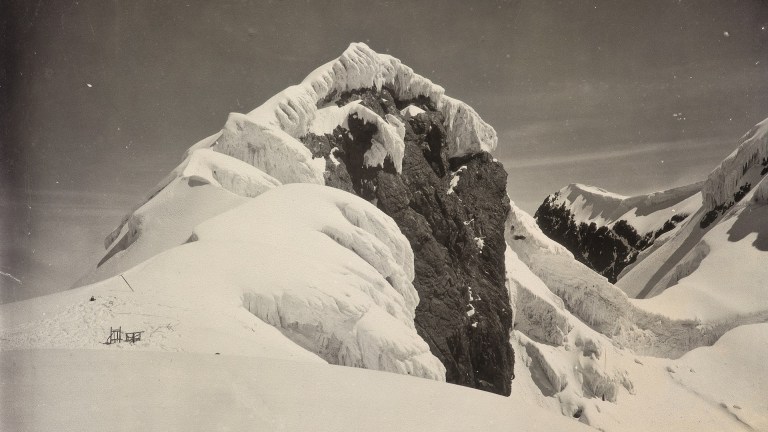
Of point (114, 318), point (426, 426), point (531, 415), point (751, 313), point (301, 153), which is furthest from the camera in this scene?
point (751, 313)

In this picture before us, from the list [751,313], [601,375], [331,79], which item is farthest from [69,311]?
[751,313]

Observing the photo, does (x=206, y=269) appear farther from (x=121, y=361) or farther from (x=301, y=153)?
(x=301, y=153)

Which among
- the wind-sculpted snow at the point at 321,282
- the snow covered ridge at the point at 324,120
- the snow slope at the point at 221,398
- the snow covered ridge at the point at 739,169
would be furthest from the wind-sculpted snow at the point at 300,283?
the snow covered ridge at the point at 739,169

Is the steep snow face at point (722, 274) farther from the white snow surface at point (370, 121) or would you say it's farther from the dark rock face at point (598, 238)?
the white snow surface at point (370, 121)

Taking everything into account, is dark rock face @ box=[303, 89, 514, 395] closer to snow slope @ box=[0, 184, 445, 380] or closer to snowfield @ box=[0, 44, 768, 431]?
snowfield @ box=[0, 44, 768, 431]

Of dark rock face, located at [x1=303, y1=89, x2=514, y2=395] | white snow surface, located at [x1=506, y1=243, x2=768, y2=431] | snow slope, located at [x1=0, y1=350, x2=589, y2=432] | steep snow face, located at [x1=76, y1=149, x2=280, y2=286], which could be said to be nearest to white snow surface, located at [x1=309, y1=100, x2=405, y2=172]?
dark rock face, located at [x1=303, y1=89, x2=514, y2=395]

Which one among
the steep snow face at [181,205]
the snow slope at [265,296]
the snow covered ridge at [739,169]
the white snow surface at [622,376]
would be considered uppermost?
the snow covered ridge at [739,169]

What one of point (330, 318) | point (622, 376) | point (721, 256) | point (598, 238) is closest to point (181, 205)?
point (330, 318)
